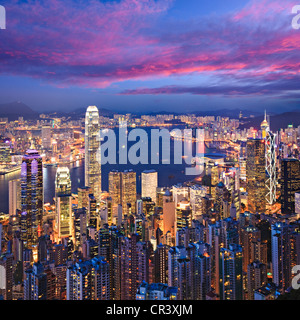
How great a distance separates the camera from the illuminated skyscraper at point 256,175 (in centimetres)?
734

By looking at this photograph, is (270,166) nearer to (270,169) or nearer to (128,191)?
(270,169)

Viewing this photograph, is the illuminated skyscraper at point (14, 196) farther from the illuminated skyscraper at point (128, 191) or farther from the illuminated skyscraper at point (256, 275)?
the illuminated skyscraper at point (256, 275)

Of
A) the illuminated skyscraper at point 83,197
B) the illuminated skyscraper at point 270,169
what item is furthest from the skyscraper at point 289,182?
the illuminated skyscraper at point 83,197

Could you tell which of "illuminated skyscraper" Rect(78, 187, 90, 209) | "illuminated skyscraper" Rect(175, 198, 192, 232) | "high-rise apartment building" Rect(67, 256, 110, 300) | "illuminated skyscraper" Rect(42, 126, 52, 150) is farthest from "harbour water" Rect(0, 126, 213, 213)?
"high-rise apartment building" Rect(67, 256, 110, 300)

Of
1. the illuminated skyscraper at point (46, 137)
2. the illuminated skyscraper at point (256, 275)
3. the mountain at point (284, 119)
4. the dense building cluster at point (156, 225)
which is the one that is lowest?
the illuminated skyscraper at point (256, 275)

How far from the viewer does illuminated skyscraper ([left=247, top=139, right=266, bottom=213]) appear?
24.1ft

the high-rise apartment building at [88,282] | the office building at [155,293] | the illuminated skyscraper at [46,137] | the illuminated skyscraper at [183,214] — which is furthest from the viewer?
the illuminated skyscraper at [46,137]

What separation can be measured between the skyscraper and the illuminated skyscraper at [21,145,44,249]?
14.8 ft

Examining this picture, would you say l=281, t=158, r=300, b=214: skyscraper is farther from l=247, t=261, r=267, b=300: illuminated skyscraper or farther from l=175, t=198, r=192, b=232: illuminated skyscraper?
l=247, t=261, r=267, b=300: illuminated skyscraper

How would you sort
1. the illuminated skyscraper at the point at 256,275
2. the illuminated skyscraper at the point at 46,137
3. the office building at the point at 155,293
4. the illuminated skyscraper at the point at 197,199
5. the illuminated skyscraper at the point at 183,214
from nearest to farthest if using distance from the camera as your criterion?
the office building at the point at 155,293
the illuminated skyscraper at the point at 256,275
the illuminated skyscraper at the point at 183,214
the illuminated skyscraper at the point at 46,137
the illuminated skyscraper at the point at 197,199

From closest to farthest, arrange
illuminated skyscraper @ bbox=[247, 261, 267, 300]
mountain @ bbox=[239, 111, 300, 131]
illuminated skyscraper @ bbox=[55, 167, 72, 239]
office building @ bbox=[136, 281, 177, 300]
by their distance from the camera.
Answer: office building @ bbox=[136, 281, 177, 300]
illuminated skyscraper @ bbox=[247, 261, 267, 300]
mountain @ bbox=[239, 111, 300, 131]
illuminated skyscraper @ bbox=[55, 167, 72, 239]

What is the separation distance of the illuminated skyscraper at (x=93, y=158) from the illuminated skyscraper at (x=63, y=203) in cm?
52

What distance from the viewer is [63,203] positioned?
6453 millimetres

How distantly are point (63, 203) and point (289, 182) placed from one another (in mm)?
4785
